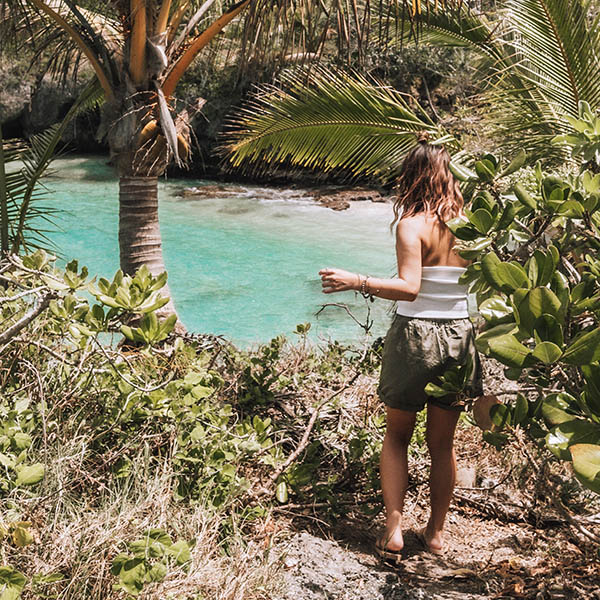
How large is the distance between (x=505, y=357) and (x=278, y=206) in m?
18.1

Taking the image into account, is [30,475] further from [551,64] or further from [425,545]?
[551,64]

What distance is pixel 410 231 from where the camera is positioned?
3.15 meters

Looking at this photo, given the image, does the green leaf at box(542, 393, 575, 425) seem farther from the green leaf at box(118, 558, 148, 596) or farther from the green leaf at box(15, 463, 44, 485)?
the green leaf at box(15, 463, 44, 485)

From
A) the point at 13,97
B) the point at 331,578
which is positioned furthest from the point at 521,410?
the point at 13,97

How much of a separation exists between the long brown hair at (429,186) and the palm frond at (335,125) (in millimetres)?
2632

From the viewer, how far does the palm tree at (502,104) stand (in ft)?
19.1

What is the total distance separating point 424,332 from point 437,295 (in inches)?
6.8

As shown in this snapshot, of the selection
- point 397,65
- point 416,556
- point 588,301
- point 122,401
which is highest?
→ point 397,65

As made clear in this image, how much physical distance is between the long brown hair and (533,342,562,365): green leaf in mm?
1602

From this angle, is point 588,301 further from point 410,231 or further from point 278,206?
point 278,206

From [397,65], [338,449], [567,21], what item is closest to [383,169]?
[567,21]

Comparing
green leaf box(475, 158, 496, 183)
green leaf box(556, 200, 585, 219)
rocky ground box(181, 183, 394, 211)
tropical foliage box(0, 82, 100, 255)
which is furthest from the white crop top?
rocky ground box(181, 183, 394, 211)

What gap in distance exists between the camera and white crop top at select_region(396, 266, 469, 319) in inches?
125

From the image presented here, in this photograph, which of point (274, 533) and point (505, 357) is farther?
point (274, 533)
